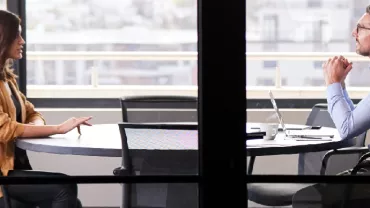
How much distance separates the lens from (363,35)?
2504 millimetres

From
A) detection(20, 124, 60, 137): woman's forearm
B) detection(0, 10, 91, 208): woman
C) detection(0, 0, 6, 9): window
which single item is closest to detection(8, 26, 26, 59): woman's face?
detection(0, 10, 91, 208): woman

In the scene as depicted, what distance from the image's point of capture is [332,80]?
2496mm

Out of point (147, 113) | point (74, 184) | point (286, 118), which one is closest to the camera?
point (74, 184)

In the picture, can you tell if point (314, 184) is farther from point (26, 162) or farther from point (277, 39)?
point (277, 39)

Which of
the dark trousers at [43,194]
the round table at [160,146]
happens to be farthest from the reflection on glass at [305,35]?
the dark trousers at [43,194]

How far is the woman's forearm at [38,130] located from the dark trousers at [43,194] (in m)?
0.42

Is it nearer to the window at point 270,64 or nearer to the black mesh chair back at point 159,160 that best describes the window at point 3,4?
the window at point 270,64

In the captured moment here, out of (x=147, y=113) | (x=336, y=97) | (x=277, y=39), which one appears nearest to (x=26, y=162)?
(x=147, y=113)

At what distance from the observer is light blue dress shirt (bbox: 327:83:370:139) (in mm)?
2406

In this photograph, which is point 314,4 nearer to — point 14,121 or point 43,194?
point 14,121

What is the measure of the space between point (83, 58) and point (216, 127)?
2810 mm

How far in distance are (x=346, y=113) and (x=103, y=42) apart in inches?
→ 90.5

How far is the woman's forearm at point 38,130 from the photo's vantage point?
8.74ft

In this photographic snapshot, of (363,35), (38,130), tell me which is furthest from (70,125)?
(363,35)
